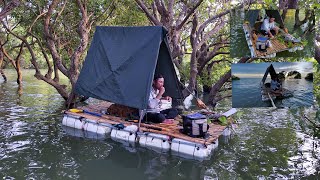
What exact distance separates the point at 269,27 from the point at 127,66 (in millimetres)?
4077

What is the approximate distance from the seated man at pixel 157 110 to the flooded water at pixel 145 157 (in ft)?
3.29

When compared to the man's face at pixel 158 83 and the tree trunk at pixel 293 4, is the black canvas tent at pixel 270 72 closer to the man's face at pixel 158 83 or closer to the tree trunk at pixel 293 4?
the tree trunk at pixel 293 4

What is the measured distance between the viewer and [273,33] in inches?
222

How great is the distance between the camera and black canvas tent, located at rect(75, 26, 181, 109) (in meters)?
8.16

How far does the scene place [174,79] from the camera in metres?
9.97

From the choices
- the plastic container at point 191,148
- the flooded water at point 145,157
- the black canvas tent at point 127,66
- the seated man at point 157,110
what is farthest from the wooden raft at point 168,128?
the black canvas tent at point 127,66

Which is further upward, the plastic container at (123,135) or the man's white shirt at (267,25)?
the man's white shirt at (267,25)

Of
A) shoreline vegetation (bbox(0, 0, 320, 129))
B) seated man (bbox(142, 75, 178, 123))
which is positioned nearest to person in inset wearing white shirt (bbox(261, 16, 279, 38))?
shoreline vegetation (bbox(0, 0, 320, 129))

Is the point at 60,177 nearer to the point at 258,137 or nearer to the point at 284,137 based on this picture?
the point at 258,137

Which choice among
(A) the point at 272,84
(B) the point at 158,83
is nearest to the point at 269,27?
(A) the point at 272,84

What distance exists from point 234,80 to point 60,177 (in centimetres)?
370

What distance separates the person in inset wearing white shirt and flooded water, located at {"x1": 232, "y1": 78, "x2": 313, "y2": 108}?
813 mm

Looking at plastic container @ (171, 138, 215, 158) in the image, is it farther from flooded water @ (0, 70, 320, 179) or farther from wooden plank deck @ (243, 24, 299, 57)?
wooden plank deck @ (243, 24, 299, 57)

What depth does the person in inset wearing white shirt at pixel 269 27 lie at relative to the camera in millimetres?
5512
